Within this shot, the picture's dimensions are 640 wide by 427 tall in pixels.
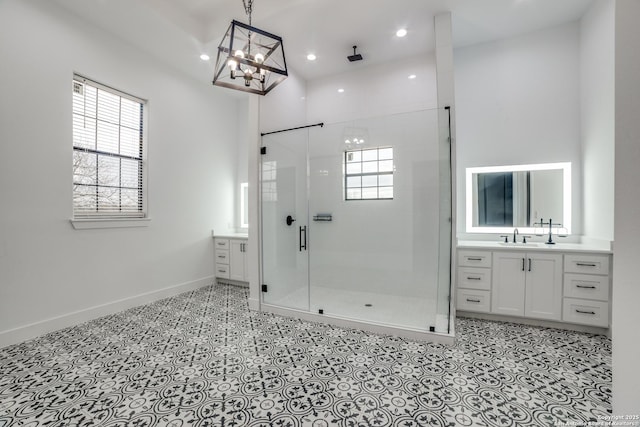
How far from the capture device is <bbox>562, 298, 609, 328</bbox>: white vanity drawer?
8.69 feet

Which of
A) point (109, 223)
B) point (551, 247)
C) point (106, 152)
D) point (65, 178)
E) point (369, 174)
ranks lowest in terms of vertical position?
point (551, 247)

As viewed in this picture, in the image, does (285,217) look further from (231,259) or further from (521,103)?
(521,103)

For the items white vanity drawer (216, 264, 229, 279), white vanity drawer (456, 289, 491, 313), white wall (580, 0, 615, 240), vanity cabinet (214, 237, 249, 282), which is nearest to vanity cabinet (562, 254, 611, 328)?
white wall (580, 0, 615, 240)

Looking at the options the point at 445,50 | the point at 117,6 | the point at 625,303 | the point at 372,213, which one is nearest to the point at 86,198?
the point at 117,6

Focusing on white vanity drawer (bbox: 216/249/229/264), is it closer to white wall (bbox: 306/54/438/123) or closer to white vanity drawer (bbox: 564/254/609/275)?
white wall (bbox: 306/54/438/123)

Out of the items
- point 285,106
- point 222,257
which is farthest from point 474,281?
point 222,257

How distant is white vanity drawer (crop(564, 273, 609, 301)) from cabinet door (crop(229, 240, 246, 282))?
413cm

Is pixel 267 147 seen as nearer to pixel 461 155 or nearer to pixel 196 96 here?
pixel 196 96

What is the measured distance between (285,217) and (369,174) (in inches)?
50.6

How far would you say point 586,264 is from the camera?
2.72 meters

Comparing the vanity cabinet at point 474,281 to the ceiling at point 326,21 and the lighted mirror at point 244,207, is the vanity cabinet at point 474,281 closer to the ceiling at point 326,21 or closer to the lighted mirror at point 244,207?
the ceiling at point 326,21

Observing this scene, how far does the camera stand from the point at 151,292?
3.81 meters

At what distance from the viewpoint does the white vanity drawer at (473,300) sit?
121 inches

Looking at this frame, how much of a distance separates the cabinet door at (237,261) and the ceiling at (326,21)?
281cm
